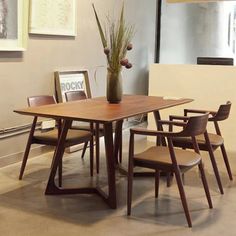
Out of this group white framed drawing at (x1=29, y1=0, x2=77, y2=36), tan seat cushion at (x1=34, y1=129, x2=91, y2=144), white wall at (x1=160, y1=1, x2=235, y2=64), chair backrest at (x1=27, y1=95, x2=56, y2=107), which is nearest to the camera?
tan seat cushion at (x1=34, y1=129, x2=91, y2=144)

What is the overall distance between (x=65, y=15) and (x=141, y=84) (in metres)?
2.17

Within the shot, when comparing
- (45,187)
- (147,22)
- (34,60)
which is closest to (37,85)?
(34,60)

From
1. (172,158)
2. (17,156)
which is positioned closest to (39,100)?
(17,156)

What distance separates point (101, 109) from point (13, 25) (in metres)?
1.40

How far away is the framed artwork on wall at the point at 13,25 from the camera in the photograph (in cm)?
395

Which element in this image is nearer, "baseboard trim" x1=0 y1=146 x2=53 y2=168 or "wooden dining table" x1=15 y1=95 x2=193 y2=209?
"wooden dining table" x1=15 y1=95 x2=193 y2=209

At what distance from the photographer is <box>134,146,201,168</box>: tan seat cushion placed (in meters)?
2.93

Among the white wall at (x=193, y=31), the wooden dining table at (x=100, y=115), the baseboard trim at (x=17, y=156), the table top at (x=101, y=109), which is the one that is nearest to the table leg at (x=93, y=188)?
the wooden dining table at (x=100, y=115)

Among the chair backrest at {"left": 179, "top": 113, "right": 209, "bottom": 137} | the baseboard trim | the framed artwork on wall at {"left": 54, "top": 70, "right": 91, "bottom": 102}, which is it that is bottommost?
the baseboard trim

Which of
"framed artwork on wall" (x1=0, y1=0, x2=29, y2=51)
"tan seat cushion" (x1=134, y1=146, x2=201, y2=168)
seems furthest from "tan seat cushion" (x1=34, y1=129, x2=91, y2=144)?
"framed artwork on wall" (x1=0, y1=0, x2=29, y2=51)

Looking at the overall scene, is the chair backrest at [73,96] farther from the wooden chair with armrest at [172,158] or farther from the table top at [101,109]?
the wooden chair with armrest at [172,158]

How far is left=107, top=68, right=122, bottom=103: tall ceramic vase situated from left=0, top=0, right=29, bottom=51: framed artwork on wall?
105 centimetres

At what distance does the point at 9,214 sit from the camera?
3012 millimetres

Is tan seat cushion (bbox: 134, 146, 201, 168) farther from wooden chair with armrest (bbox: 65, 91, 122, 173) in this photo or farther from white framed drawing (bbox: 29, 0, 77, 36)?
white framed drawing (bbox: 29, 0, 77, 36)
